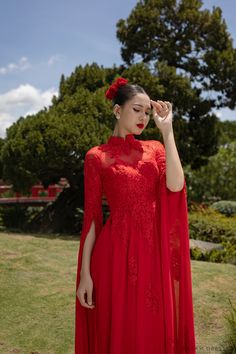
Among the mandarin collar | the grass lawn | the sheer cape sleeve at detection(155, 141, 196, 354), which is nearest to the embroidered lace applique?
the sheer cape sleeve at detection(155, 141, 196, 354)

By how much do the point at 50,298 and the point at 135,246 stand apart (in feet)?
11.7

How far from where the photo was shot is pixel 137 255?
2225mm

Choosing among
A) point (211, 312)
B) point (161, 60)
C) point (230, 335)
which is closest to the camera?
point (230, 335)

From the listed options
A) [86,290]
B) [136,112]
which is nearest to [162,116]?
[136,112]

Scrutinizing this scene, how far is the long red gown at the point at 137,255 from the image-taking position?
A: 2189 mm

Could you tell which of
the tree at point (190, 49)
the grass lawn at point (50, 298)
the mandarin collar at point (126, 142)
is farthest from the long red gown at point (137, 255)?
the tree at point (190, 49)

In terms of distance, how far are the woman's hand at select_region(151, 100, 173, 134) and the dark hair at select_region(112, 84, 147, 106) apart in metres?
0.13

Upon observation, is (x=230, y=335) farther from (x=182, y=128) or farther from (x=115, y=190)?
(x=182, y=128)

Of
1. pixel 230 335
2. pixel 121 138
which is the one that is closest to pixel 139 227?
pixel 121 138

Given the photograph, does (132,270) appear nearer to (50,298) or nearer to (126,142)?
(126,142)

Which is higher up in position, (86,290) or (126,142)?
(126,142)

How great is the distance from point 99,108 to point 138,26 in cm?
357

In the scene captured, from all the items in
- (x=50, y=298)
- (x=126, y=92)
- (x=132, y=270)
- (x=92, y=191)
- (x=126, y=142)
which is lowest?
(x=50, y=298)

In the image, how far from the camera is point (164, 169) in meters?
2.31
